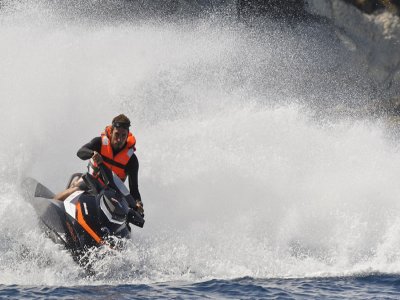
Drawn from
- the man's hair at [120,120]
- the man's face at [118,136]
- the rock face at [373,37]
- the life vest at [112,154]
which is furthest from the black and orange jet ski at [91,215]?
the rock face at [373,37]

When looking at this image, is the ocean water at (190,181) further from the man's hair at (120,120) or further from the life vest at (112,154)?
the man's hair at (120,120)

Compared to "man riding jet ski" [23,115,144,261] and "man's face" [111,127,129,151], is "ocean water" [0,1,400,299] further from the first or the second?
"man's face" [111,127,129,151]

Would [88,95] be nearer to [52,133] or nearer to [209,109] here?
[52,133]

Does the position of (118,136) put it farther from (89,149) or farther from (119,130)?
(89,149)

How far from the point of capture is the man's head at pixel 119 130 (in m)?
8.07

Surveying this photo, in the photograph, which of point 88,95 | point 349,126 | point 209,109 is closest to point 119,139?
point 88,95

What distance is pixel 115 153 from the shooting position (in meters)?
8.35

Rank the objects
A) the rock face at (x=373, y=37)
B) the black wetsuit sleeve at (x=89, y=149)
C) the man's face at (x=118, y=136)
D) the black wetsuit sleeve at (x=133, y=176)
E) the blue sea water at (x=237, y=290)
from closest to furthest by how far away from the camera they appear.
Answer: the blue sea water at (x=237, y=290)
the black wetsuit sleeve at (x=89, y=149)
the man's face at (x=118, y=136)
the black wetsuit sleeve at (x=133, y=176)
the rock face at (x=373, y=37)

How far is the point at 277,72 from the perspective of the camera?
23.8 meters

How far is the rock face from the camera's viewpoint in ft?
75.0

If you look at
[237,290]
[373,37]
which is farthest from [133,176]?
[373,37]

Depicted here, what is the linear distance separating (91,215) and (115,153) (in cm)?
98

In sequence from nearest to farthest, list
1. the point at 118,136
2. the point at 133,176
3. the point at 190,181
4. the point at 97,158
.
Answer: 1. the point at 97,158
2. the point at 118,136
3. the point at 133,176
4. the point at 190,181

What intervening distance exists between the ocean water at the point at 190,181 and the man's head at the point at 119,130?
1.29 m
